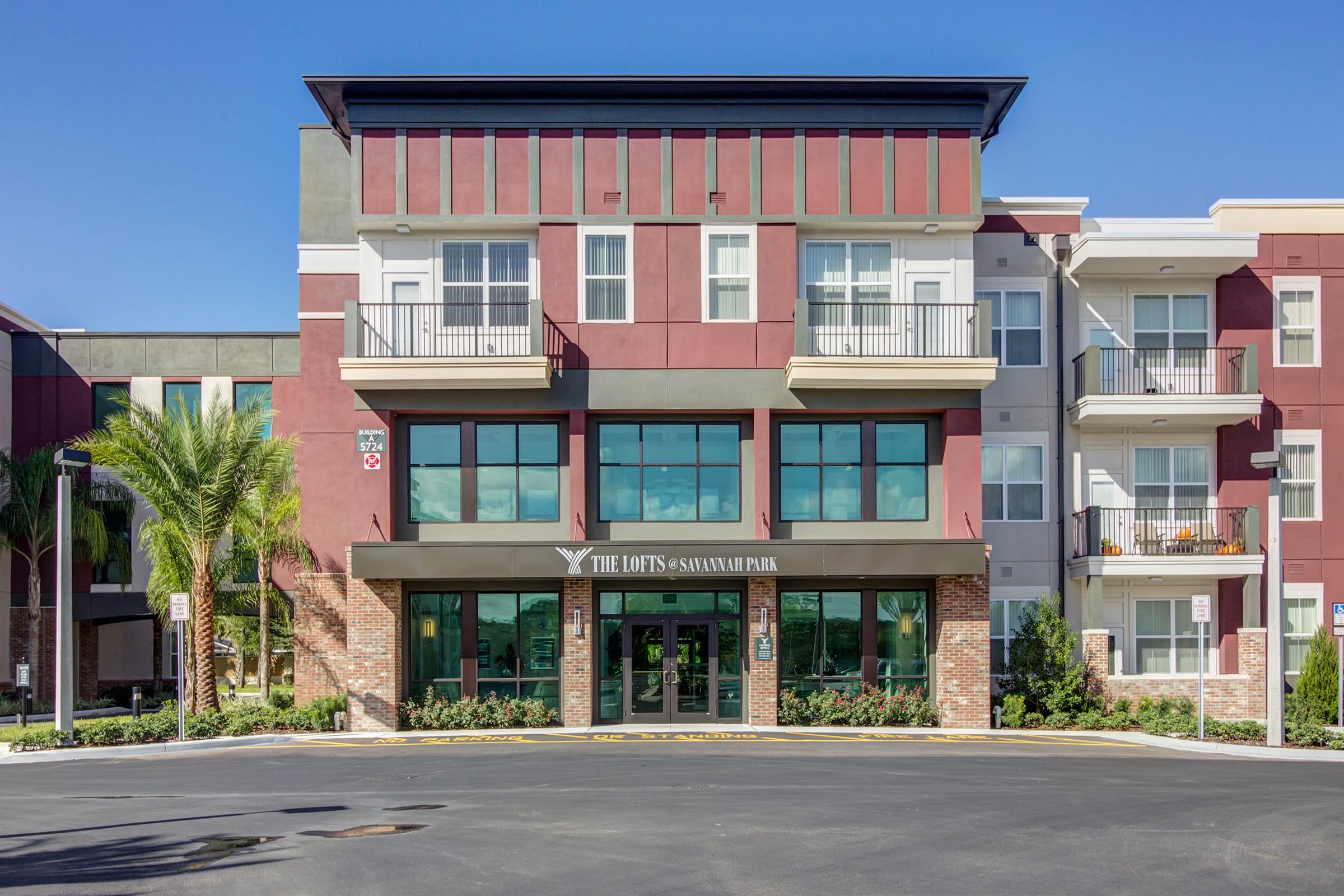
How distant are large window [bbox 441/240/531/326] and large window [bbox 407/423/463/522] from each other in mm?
2401

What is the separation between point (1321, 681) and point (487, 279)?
20.1 m

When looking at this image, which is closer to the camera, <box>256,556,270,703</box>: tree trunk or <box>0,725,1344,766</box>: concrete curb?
<box>0,725,1344,766</box>: concrete curb

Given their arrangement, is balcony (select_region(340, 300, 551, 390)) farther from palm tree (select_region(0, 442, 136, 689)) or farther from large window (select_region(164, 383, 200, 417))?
palm tree (select_region(0, 442, 136, 689))

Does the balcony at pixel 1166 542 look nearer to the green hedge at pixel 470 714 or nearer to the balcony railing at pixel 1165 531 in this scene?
the balcony railing at pixel 1165 531

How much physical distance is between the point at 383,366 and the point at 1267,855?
17742mm

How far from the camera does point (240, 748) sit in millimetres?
22031

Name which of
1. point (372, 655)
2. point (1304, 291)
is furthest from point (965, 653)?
point (372, 655)

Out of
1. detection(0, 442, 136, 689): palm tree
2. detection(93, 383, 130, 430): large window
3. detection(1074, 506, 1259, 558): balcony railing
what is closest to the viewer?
detection(1074, 506, 1259, 558): balcony railing

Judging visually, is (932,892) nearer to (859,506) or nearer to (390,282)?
Result: (859,506)

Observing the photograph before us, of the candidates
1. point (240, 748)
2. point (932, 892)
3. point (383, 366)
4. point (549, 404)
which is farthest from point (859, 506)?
point (932, 892)

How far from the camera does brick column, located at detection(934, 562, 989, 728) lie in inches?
958

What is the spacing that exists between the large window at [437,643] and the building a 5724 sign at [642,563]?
3.03 metres

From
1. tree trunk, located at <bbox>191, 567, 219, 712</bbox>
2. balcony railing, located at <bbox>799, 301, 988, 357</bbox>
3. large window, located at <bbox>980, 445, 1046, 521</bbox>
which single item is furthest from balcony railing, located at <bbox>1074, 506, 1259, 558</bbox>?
tree trunk, located at <bbox>191, 567, 219, 712</bbox>

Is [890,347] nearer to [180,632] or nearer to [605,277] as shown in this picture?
[605,277]
